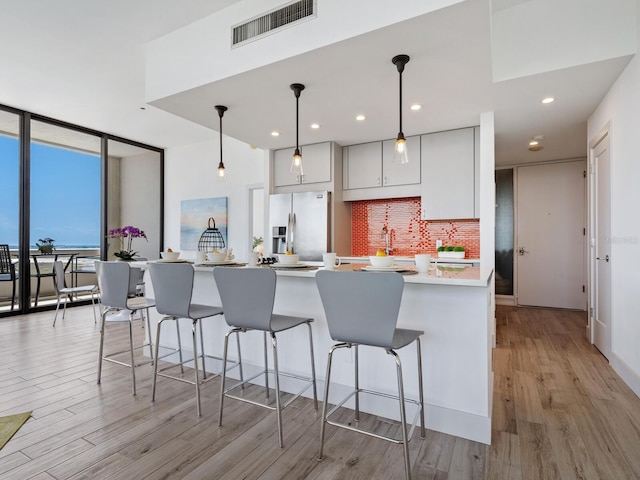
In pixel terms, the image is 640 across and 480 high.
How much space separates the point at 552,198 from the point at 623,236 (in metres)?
3.07

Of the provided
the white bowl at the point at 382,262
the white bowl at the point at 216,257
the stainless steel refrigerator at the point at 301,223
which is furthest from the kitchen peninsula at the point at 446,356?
the stainless steel refrigerator at the point at 301,223

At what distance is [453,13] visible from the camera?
1926 millimetres

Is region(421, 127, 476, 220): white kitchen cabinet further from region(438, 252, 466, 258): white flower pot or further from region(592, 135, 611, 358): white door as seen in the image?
region(592, 135, 611, 358): white door

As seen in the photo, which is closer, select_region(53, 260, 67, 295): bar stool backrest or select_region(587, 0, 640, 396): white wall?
select_region(587, 0, 640, 396): white wall

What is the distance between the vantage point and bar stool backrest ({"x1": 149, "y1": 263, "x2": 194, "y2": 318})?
228cm

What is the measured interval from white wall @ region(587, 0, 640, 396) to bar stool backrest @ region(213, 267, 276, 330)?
267 cm

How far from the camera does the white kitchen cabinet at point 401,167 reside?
4.32 m

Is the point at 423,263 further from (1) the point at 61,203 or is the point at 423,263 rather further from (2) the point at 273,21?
(1) the point at 61,203

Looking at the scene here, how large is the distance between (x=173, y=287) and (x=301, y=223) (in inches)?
97.3

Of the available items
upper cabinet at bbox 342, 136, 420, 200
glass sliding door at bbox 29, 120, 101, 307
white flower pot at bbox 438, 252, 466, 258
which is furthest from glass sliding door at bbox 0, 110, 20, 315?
white flower pot at bbox 438, 252, 466, 258

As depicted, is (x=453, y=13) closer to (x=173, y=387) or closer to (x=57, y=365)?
(x=173, y=387)

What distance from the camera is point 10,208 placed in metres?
4.96

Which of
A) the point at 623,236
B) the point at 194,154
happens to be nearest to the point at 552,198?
the point at 623,236

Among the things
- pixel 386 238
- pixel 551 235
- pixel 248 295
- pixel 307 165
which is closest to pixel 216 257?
pixel 248 295
